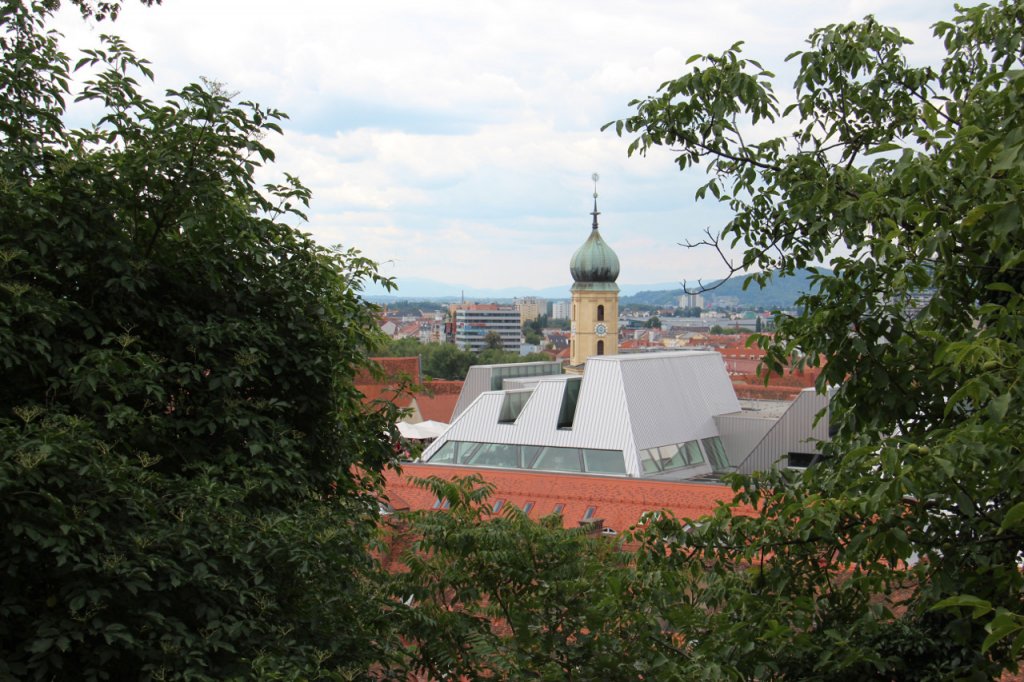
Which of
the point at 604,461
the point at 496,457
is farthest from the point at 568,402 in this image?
the point at 496,457

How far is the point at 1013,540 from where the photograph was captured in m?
6.03

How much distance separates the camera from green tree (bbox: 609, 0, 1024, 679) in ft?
17.2

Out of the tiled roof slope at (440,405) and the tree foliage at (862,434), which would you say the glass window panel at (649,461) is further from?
the tree foliage at (862,434)

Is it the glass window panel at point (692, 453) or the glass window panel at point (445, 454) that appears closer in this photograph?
the glass window panel at point (445, 454)

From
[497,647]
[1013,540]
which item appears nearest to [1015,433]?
[1013,540]

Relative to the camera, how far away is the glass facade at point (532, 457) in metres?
40.8

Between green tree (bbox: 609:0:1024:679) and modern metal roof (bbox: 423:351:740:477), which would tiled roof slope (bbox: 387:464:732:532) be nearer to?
modern metal roof (bbox: 423:351:740:477)

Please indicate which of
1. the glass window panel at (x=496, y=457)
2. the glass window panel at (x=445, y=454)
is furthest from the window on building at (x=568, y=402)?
the glass window panel at (x=445, y=454)

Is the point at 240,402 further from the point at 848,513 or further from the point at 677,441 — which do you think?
the point at 677,441

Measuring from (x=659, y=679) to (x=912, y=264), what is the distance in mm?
3883

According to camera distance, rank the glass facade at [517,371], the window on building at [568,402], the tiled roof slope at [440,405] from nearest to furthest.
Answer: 1. the window on building at [568,402]
2. the glass facade at [517,371]
3. the tiled roof slope at [440,405]

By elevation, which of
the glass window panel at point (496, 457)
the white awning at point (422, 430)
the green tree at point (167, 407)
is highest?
the green tree at point (167, 407)

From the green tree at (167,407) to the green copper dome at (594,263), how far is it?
2480 inches

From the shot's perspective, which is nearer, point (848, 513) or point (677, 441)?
point (848, 513)
